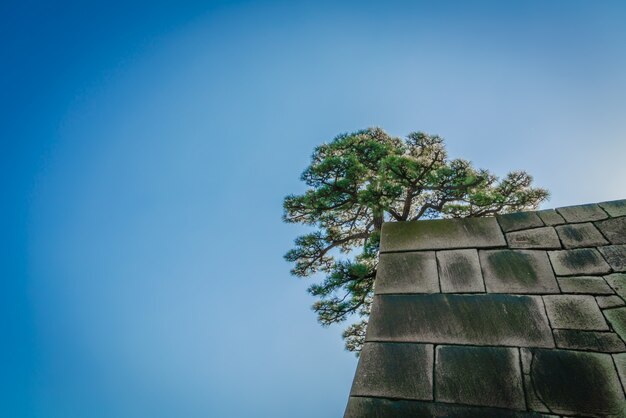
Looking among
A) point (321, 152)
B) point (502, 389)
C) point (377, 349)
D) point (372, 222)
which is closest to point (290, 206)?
point (321, 152)

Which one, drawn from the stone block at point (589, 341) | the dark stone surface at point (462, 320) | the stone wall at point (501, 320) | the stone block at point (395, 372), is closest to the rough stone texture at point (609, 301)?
the stone wall at point (501, 320)

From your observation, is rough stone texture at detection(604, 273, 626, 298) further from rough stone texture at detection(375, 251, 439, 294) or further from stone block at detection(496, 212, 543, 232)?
rough stone texture at detection(375, 251, 439, 294)

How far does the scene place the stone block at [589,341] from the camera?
1.78 m

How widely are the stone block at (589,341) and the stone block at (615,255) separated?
24.4 inches

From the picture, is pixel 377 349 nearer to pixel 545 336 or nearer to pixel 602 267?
pixel 545 336

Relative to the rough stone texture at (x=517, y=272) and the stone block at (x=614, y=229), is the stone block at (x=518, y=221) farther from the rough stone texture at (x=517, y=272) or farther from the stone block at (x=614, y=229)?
the stone block at (x=614, y=229)

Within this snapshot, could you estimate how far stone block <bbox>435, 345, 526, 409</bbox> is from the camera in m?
1.68

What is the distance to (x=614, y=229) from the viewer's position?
95.2 inches

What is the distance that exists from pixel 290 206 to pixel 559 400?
5.61 meters

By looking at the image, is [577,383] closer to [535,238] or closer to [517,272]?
[517,272]

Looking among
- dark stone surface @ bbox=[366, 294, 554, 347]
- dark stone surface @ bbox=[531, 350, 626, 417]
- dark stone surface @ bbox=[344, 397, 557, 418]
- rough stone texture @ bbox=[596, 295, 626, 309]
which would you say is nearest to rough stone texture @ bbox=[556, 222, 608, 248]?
rough stone texture @ bbox=[596, 295, 626, 309]

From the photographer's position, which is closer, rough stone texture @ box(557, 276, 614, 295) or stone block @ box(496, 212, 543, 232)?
rough stone texture @ box(557, 276, 614, 295)

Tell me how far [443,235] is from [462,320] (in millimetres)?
798

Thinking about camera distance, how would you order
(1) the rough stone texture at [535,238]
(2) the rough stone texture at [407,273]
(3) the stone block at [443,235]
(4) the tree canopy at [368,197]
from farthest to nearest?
(4) the tree canopy at [368,197] → (3) the stone block at [443,235] → (1) the rough stone texture at [535,238] → (2) the rough stone texture at [407,273]
